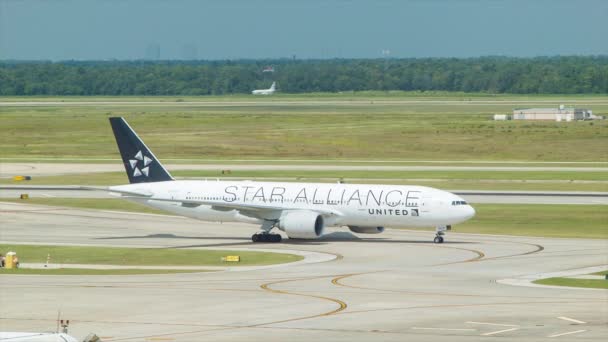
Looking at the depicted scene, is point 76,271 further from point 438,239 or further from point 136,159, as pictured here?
point 438,239

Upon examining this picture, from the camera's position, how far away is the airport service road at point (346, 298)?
4222 centimetres

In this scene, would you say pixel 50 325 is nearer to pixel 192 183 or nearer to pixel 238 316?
pixel 238 316

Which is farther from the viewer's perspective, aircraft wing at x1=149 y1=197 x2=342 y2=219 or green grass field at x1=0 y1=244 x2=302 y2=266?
aircraft wing at x1=149 y1=197 x2=342 y2=219

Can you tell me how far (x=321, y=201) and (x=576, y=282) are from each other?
74.3 feet

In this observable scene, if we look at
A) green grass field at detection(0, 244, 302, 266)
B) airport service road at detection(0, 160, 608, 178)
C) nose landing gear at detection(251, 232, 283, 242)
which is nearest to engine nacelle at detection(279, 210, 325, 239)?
nose landing gear at detection(251, 232, 283, 242)

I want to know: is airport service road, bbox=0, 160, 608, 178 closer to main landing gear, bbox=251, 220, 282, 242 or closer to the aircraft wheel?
main landing gear, bbox=251, 220, 282, 242

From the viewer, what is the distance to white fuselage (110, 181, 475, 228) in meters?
73.5

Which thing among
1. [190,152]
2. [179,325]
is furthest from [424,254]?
[190,152]

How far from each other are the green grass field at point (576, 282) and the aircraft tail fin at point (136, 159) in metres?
30.6

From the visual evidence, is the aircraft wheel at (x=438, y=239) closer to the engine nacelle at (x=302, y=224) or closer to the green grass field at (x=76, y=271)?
the engine nacelle at (x=302, y=224)

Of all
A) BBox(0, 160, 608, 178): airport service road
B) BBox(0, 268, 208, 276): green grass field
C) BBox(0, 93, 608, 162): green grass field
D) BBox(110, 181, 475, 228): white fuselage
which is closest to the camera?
BBox(0, 268, 208, 276): green grass field

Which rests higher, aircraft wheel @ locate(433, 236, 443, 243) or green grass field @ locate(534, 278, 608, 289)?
green grass field @ locate(534, 278, 608, 289)

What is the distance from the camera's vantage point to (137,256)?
6769 centimetres

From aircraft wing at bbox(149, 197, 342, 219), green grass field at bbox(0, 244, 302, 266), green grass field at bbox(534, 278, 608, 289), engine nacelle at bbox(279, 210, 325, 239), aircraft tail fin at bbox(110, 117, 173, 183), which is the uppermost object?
aircraft tail fin at bbox(110, 117, 173, 183)
